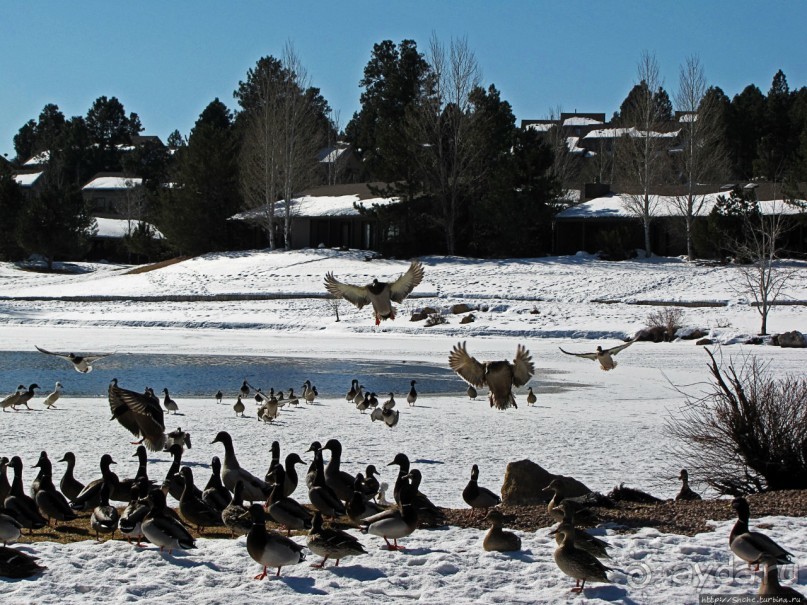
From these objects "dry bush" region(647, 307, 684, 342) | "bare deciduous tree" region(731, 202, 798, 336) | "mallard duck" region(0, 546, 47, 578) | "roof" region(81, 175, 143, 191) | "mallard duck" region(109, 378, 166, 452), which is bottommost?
"mallard duck" region(0, 546, 47, 578)

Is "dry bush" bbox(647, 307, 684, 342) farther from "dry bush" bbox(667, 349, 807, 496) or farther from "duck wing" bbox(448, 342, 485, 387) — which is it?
"dry bush" bbox(667, 349, 807, 496)

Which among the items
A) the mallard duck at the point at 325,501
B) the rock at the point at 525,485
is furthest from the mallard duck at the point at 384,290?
the mallard duck at the point at 325,501

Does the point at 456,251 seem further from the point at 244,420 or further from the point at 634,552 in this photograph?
the point at 634,552

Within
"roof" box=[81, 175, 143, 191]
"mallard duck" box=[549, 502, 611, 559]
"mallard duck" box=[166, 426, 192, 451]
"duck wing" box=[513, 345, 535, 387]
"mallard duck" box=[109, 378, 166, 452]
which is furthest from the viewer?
"roof" box=[81, 175, 143, 191]

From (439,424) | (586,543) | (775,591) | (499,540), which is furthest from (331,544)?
(439,424)

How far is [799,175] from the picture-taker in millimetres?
51844

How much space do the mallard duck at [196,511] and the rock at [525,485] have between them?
3.09 m

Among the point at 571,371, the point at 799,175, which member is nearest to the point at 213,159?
the point at 799,175

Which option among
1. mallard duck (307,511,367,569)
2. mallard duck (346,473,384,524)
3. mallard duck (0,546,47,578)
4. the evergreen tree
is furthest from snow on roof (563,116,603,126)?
mallard duck (0,546,47,578)

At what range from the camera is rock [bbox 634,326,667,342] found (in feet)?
113

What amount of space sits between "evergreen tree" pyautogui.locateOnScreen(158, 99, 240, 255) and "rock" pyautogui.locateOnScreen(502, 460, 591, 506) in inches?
2203

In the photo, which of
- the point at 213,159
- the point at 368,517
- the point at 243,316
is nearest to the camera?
the point at 368,517

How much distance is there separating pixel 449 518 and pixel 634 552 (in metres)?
2.02

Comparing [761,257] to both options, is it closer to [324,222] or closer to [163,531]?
[163,531]
